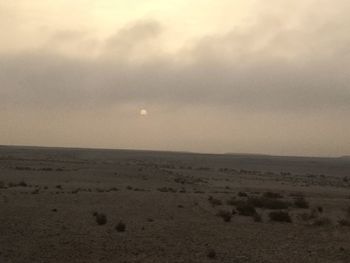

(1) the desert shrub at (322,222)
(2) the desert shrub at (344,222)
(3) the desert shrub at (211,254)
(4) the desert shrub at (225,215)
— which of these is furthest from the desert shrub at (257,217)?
(3) the desert shrub at (211,254)

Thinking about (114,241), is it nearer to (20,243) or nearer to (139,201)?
(20,243)

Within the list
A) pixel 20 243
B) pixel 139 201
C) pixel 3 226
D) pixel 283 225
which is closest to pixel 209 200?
pixel 139 201

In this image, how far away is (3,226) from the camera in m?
26.0

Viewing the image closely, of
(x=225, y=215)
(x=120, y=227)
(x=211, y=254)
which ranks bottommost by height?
(x=211, y=254)

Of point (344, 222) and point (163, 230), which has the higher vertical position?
point (344, 222)

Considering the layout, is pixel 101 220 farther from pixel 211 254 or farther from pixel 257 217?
pixel 257 217

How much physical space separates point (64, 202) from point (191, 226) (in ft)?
37.2

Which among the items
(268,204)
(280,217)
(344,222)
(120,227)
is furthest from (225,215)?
(268,204)

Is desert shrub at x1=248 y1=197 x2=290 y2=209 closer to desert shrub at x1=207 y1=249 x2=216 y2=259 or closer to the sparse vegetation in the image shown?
the sparse vegetation

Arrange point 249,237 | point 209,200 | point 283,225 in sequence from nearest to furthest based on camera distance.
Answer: point 249,237 < point 283,225 < point 209,200

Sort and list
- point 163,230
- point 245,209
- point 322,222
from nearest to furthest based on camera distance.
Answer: point 163,230 < point 322,222 < point 245,209

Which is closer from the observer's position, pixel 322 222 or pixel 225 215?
pixel 322 222

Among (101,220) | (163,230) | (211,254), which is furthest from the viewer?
(101,220)

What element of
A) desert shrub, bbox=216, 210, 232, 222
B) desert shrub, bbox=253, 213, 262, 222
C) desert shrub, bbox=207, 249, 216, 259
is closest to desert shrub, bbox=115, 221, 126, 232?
desert shrub, bbox=207, 249, 216, 259
